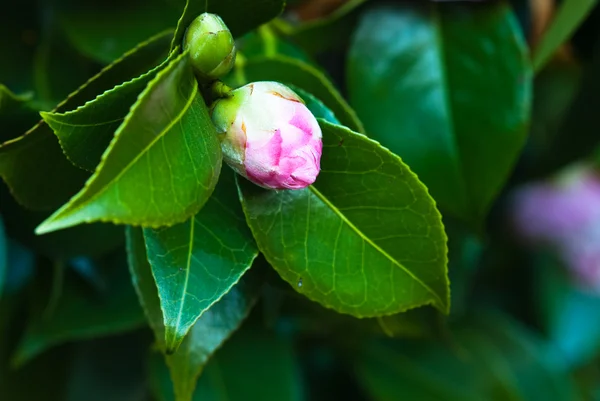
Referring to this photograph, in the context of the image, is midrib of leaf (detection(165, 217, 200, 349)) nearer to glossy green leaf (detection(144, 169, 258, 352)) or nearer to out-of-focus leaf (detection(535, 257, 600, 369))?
glossy green leaf (detection(144, 169, 258, 352))

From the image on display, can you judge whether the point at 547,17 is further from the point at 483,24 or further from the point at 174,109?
the point at 174,109

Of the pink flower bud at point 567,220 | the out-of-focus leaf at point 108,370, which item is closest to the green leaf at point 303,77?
the out-of-focus leaf at point 108,370

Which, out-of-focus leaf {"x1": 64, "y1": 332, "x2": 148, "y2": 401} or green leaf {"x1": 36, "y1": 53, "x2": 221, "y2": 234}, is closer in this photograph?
green leaf {"x1": 36, "y1": 53, "x2": 221, "y2": 234}

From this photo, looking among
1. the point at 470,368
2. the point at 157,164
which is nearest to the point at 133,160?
the point at 157,164

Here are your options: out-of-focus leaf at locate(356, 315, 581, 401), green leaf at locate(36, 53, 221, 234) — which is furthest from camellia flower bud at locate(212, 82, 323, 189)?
out-of-focus leaf at locate(356, 315, 581, 401)

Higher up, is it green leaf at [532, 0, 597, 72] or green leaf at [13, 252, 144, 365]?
green leaf at [532, 0, 597, 72]

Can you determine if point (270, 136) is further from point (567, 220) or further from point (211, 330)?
point (567, 220)
